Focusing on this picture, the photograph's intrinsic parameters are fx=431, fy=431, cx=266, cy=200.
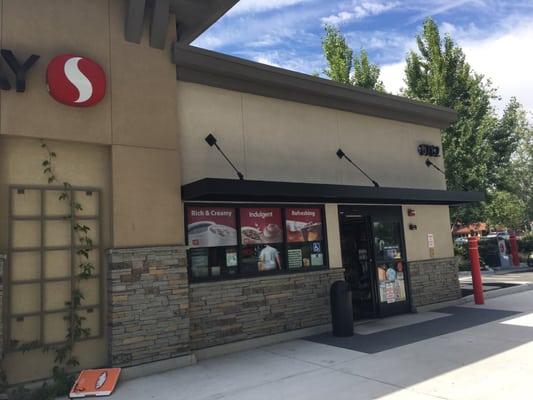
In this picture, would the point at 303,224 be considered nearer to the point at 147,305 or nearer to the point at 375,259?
the point at 375,259

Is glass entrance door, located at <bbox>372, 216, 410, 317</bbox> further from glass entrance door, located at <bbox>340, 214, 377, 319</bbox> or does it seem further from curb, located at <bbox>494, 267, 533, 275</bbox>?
curb, located at <bbox>494, 267, 533, 275</bbox>

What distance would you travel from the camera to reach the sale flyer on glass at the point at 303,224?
9.33 m

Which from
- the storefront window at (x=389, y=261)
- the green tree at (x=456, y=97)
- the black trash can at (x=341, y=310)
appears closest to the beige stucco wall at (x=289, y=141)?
the storefront window at (x=389, y=261)

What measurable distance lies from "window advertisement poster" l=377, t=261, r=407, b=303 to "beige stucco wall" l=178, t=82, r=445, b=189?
2.16 m

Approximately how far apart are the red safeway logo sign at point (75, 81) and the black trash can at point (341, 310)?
574cm

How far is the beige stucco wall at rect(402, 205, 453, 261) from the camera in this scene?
11.5 meters

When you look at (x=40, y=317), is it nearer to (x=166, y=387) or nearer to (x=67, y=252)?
(x=67, y=252)

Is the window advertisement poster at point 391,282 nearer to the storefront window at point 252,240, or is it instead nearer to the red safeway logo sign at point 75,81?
the storefront window at point 252,240

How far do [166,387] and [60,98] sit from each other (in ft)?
15.4

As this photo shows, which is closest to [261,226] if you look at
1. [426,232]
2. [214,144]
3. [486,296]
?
[214,144]

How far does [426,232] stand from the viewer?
1196 centimetres

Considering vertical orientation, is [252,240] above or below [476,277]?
above

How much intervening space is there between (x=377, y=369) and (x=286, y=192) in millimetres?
3303

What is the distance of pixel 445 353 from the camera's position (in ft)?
23.2
